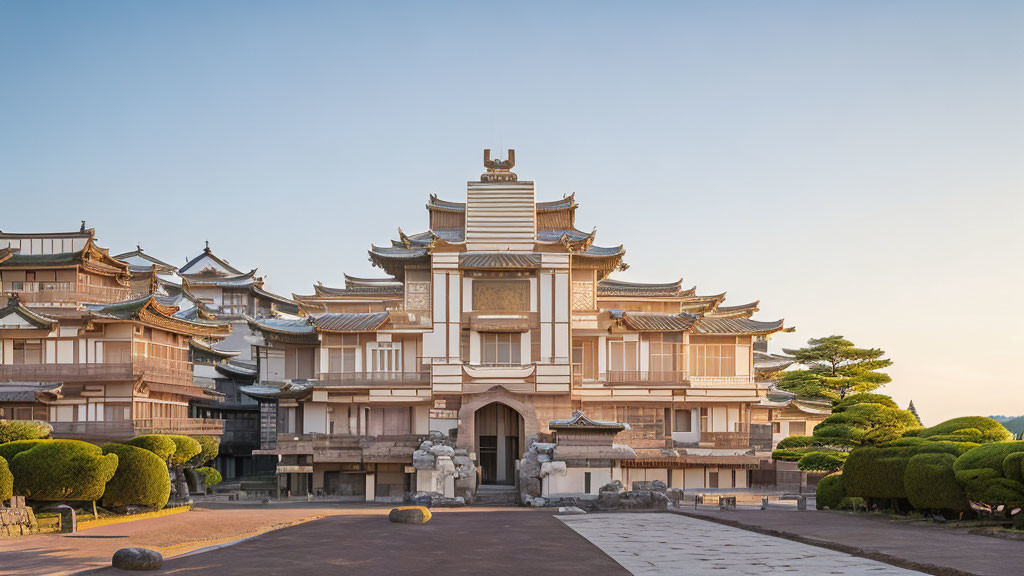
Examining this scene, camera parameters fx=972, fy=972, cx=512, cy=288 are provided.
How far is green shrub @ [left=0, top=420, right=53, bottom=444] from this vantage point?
36.7 m

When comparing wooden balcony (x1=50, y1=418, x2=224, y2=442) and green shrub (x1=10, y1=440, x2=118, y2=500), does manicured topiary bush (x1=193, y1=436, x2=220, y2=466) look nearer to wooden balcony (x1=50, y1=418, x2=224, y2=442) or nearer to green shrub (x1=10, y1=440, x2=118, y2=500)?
wooden balcony (x1=50, y1=418, x2=224, y2=442)

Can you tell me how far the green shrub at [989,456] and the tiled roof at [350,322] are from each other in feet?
105

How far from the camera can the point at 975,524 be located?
92.9 feet

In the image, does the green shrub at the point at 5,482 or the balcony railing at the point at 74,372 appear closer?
the green shrub at the point at 5,482

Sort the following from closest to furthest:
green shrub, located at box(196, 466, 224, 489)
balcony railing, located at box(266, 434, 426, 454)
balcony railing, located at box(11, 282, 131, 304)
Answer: balcony railing, located at box(266, 434, 426, 454), balcony railing, located at box(11, 282, 131, 304), green shrub, located at box(196, 466, 224, 489)

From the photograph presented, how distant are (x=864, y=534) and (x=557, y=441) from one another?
2020 centimetres

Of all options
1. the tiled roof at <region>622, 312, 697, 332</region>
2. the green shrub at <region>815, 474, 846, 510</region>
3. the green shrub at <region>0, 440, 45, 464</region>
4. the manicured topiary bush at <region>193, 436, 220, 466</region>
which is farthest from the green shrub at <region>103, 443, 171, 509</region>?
the tiled roof at <region>622, 312, 697, 332</region>

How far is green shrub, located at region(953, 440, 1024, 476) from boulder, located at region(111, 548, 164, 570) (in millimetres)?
22238

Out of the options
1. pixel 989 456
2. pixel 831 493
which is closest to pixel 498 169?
pixel 831 493

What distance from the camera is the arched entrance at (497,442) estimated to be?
5272cm

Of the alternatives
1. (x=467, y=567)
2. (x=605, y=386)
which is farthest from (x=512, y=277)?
(x=467, y=567)

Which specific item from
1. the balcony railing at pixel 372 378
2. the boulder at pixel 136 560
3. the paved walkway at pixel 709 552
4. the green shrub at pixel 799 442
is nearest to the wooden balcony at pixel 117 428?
the balcony railing at pixel 372 378

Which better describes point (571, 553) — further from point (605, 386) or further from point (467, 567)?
point (605, 386)

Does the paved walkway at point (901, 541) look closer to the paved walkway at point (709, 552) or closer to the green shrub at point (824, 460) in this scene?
the paved walkway at point (709, 552)
